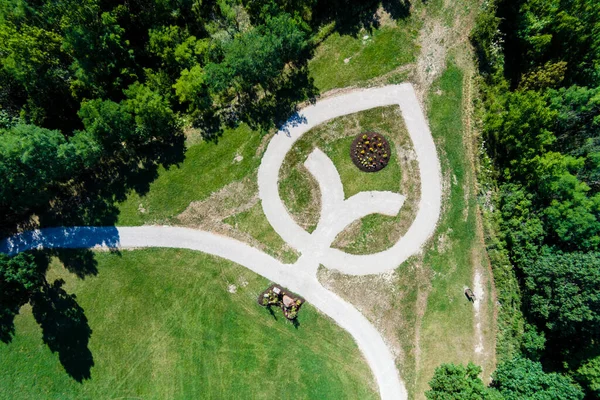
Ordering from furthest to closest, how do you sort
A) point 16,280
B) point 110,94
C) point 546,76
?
point 110,94 < point 546,76 < point 16,280

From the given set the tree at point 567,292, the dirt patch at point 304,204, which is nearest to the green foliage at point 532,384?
the tree at point 567,292

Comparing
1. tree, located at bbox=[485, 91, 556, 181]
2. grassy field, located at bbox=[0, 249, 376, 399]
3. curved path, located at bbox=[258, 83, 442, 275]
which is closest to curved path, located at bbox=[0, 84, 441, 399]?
curved path, located at bbox=[258, 83, 442, 275]

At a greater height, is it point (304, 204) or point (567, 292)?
point (304, 204)

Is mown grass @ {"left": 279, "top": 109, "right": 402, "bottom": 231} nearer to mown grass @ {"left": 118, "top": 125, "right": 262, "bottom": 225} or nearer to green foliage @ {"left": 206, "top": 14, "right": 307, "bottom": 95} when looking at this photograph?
mown grass @ {"left": 118, "top": 125, "right": 262, "bottom": 225}

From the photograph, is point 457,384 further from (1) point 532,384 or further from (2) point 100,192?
(2) point 100,192

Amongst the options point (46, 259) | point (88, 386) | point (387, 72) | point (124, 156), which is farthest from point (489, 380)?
point (46, 259)

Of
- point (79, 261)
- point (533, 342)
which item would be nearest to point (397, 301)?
point (533, 342)

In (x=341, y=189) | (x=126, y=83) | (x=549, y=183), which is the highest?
(x=126, y=83)
